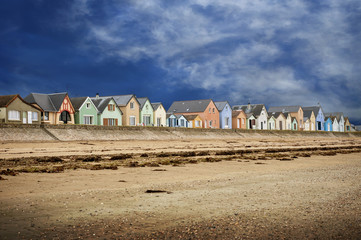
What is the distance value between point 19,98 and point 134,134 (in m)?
14.5

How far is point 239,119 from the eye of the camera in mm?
82000

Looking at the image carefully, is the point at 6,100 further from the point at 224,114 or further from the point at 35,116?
the point at 224,114

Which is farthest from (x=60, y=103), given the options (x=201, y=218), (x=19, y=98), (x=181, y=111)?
(x=201, y=218)

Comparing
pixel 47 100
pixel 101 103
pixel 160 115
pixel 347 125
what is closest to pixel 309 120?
pixel 347 125

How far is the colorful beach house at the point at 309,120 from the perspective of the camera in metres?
105

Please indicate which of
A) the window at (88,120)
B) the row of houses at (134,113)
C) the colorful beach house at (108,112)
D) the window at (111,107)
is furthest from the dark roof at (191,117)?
the window at (88,120)

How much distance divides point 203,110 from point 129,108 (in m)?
19.0

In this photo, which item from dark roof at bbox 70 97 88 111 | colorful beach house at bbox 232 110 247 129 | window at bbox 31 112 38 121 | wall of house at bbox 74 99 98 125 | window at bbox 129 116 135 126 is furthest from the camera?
colorful beach house at bbox 232 110 247 129

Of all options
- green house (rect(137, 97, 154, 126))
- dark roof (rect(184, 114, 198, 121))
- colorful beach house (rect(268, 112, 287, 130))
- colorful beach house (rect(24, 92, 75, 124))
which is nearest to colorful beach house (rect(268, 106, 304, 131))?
colorful beach house (rect(268, 112, 287, 130))

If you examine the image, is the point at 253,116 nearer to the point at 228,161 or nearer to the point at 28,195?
the point at 228,161

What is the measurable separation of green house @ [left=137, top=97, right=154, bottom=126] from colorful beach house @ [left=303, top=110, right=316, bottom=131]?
5710 cm

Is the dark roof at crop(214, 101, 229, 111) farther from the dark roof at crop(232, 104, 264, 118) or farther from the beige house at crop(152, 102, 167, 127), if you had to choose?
the beige house at crop(152, 102, 167, 127)

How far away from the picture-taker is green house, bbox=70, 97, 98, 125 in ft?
173

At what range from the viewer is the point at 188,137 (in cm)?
4959
